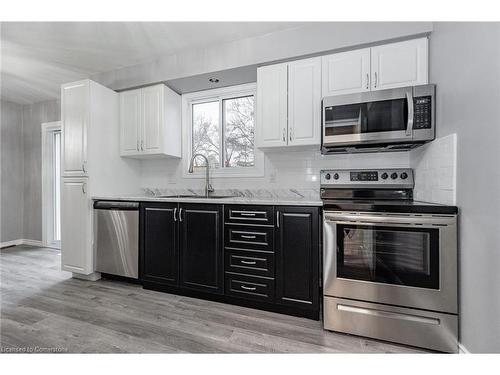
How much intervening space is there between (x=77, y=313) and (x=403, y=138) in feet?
9.98

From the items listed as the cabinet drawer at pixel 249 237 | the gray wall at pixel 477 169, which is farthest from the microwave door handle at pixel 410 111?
the cabinet drawer at pixel 249 237

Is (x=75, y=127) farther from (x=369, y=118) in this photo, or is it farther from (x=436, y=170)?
(x=436, y=170)

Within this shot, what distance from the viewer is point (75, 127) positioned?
2.59 meters

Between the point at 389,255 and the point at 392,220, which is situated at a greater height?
the point at 392,220

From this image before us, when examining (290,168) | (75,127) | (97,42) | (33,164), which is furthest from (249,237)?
(33,164)

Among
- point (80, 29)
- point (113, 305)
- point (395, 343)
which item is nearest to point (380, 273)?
point (395, 343)

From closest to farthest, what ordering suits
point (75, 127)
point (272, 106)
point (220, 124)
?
point (272, 106) → point (75, 127) → point (220, 124)

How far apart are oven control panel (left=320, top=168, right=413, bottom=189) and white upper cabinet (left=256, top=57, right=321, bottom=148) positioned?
0.41m

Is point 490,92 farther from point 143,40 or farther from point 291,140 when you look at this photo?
point 143,40

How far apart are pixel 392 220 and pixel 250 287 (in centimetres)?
125

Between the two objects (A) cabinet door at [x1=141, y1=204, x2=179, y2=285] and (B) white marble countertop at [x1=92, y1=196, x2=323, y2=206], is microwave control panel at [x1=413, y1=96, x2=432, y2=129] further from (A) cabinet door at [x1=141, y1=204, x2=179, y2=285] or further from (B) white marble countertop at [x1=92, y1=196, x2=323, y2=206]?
(A) cabinet door at [x1=141, y1=204, x2=179, y2=285]

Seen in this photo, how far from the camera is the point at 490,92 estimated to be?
3.93 feet

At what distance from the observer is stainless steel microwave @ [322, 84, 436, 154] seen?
5.67ft

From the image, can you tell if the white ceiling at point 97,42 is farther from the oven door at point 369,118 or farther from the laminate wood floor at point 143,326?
the laminate wood floor at point 143,326
